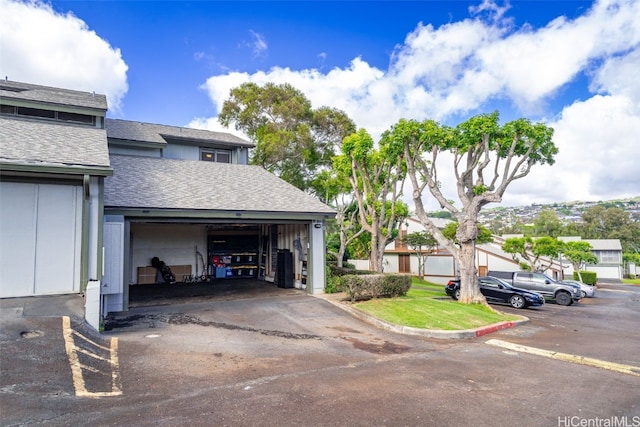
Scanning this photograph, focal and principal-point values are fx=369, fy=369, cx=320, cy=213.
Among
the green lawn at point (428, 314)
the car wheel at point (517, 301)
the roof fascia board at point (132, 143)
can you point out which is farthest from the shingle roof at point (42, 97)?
the car wheel at point (517, 301)

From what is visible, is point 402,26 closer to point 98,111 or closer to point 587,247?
point 98,111

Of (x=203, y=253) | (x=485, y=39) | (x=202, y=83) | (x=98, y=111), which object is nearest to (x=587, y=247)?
(x=485, y=39)

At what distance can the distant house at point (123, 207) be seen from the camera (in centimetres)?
895

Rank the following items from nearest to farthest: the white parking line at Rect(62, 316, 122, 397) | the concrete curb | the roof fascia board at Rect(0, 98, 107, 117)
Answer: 1. the white parking line at Rect(62, 316, 122, 397)
2. the concrete curb
3. the roof fascia board at Rect(0, 98, 107, 117)

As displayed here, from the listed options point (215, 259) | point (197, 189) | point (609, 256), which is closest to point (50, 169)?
point (197, 189)

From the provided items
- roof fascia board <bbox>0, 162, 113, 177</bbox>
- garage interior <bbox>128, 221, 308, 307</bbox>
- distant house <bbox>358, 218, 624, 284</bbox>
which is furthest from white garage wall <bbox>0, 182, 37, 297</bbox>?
distant house <bbox>358, 218, 624, 284</bbox>

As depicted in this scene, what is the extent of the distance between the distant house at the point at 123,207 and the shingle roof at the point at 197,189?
62 mm

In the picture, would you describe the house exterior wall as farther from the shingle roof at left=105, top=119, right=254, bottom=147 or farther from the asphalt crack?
the shingle roof at left=105, top=119, right=254, bottom=147

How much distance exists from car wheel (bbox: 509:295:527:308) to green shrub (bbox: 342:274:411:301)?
22.2 ft

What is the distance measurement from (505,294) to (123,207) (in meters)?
17.1

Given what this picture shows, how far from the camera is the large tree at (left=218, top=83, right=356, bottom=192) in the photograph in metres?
29.0

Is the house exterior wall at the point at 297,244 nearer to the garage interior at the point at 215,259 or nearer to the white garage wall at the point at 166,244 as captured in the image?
the garage interior at the point at 215,259

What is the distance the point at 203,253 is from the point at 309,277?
779 cm

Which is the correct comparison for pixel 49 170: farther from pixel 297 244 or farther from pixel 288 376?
pixel 297 244
